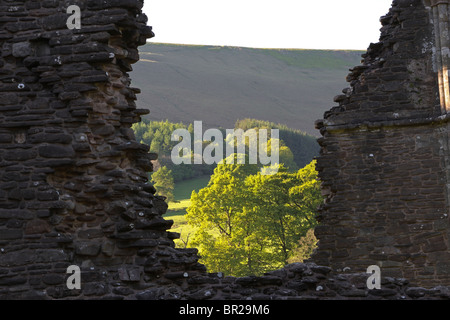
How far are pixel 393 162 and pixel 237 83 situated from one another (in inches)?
4302

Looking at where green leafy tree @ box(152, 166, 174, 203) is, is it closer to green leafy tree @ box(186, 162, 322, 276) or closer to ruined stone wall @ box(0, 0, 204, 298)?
green leafy tree @ box(186, 162, 322, 276)

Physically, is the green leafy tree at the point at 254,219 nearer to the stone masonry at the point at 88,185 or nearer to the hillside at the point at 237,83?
the stone masonry at the point at 88,185

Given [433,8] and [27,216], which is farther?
[433,8]

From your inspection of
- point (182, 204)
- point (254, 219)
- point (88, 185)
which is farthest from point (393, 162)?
point (182, 204)

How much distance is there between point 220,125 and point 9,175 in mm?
91102

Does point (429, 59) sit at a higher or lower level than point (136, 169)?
higher

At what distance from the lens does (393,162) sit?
14.0 metres

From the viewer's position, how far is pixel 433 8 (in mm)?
14234

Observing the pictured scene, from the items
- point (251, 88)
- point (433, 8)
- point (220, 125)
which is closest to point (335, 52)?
point (251, 88)

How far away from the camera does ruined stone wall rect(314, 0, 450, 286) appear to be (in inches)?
534

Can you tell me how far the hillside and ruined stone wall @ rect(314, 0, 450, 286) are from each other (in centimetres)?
8349

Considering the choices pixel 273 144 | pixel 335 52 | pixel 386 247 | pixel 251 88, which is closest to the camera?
pixel 386 247

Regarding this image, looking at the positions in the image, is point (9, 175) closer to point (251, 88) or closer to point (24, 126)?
point (24, 126)

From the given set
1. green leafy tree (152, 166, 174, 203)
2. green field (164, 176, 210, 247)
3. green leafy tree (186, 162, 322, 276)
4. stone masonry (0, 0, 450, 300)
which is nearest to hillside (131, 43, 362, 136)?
green field (164, 176, 210, 247)
